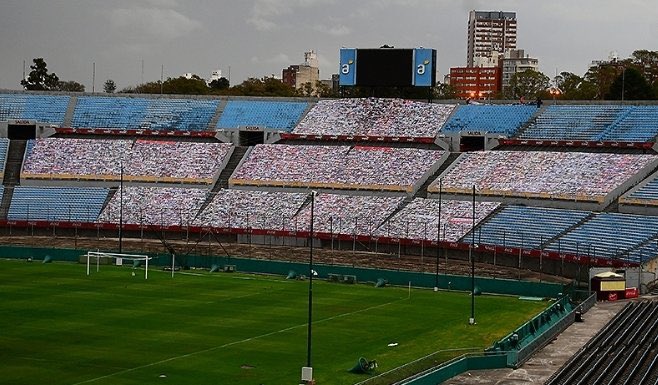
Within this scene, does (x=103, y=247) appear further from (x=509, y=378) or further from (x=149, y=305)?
(x=509, y=378)

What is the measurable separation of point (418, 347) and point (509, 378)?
7410 mm

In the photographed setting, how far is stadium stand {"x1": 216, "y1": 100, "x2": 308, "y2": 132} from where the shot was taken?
4557 inches

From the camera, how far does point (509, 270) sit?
8069 cm

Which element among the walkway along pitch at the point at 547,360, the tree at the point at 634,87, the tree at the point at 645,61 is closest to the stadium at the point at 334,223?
the walkway along pitch at the point at 547,360

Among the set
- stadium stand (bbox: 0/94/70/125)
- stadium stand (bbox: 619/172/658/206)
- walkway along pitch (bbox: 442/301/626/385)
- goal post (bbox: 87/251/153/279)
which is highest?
stadium stand (bbox: 0/94/70/125)

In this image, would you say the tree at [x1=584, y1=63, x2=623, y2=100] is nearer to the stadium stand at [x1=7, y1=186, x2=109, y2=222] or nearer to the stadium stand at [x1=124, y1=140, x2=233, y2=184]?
the stadium stand at [x1=124, y1=140, x2=233, y2=184]

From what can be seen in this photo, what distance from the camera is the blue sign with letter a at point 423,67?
112m

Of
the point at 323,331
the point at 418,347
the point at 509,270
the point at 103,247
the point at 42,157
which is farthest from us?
the point at 42,157

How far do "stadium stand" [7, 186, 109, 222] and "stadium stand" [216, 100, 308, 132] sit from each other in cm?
1784

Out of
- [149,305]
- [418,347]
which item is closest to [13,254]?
[149,305]

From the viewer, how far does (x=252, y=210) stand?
327 ft

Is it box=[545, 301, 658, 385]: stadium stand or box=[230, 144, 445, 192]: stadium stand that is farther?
box=[230, 144, 445, 192]: stadium stand

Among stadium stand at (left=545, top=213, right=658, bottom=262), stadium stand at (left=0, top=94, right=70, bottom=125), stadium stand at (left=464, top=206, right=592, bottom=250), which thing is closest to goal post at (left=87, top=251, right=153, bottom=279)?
stadium stand at (left=464, top=206, right=592, bottom=250)

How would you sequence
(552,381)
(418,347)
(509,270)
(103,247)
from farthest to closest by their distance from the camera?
1. (103,247)
2. (509,270)
3. (418,347)
4. (552,381)
